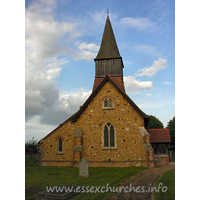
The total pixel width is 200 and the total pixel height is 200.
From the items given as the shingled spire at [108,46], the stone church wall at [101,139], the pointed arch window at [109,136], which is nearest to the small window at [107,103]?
the stone church wall at [101,139]

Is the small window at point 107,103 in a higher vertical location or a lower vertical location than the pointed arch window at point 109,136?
higher

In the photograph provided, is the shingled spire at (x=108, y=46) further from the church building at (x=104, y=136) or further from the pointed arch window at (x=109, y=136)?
the pointed arch window at (x=109, y=136)

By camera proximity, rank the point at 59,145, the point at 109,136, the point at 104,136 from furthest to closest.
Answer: the point at 59,145 → the point at 104,136 → the point at 109,136

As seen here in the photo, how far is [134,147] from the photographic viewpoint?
19562 millimetres

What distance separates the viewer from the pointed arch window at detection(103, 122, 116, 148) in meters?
20.2

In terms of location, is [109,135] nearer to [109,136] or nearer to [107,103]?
[109,136]

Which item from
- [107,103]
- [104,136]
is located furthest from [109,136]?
[107,103]

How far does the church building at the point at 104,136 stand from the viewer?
63.9ft

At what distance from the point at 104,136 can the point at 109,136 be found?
0.58 meters

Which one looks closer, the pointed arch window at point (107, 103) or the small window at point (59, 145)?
the pointed arch window at point (107, 103)

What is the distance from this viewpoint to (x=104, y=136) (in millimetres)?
20469

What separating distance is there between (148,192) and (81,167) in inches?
233

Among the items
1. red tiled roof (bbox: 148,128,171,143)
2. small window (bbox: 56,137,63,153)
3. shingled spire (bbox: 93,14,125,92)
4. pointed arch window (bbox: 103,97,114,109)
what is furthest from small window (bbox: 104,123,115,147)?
shingled spire (bbox: 93,14,125,92)

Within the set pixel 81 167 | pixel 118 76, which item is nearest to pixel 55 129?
pixel 81 167
